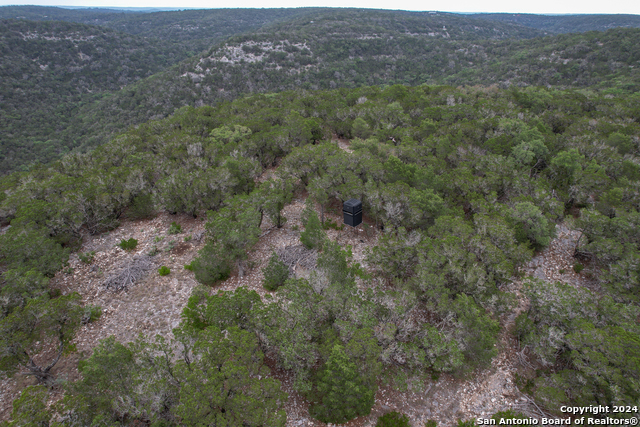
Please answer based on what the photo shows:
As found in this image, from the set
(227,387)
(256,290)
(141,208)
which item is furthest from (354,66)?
(227,387)

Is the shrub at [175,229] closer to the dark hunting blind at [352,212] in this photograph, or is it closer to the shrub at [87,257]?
the shrub at [87,257]

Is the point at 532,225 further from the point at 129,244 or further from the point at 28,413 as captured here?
the point at 129,244

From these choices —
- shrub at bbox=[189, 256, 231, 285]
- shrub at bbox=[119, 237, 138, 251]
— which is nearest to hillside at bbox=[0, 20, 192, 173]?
shrub at bbox=[119, 237, 138, 251]

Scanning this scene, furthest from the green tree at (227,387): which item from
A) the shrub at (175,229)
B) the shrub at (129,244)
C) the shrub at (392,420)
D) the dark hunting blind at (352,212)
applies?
the shrub at (129,244)

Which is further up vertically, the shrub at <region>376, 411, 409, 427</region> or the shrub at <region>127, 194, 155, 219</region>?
the shrub at <region>127, 194, 155, 219</region>

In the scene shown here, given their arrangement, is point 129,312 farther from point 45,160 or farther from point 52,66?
point 52,66

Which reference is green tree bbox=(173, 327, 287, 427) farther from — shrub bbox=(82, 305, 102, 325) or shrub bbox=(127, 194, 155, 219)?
shrub bbox=(127, 194, 155, 219)
